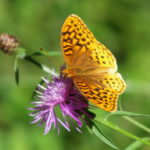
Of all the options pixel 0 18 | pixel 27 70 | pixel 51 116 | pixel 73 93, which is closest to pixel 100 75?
pixel 73 93

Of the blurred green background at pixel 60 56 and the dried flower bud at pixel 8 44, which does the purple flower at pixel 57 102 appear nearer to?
the dried flower bud at pixel 8 44

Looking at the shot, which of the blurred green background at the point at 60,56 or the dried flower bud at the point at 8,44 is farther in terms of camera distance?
the blurred green background at the point at 60,56

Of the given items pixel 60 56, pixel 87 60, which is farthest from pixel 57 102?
pixel 60 56

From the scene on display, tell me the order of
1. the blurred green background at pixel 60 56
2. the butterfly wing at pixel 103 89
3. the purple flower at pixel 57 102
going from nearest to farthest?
the butterfly wing at pixel 103 89 → the purple flower at pixel 57 102 → the blurred green background at pixel 60 56

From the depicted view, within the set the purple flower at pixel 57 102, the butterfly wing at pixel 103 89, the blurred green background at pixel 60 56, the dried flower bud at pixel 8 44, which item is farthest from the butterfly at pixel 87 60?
the blurred green background at pixel 60 56

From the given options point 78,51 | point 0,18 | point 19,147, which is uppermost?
point 0,18

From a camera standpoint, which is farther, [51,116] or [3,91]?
[3,91]

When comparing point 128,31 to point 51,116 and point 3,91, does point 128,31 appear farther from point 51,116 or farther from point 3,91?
point 51,116

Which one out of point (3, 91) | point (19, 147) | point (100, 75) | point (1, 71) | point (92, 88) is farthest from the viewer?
point (1, 71)
